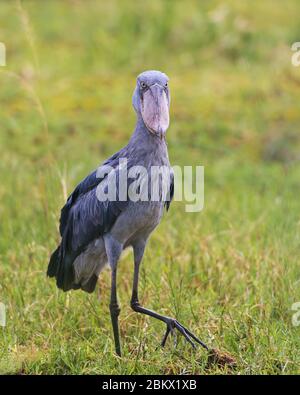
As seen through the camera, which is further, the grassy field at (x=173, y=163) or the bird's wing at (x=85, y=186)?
the grassy field at (x=173, y=163)

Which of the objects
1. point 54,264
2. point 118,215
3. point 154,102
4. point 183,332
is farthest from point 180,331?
point 154,102

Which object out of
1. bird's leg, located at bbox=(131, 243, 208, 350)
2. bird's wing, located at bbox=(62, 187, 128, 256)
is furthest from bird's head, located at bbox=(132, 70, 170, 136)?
bird's leg, located at bbox=(131, 243, 208, 350)

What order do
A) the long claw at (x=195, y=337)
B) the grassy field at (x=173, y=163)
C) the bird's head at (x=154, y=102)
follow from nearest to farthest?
the bird's head at (x=154, y=102), the long claw at (x=195, y=337), the grassy field at (x=173, y=163)

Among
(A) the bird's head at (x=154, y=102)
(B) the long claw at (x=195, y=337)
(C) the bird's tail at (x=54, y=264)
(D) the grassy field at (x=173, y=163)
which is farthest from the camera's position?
(C) the bird's tail at (x=54, y=264)

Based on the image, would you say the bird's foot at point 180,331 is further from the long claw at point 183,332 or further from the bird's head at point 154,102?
the bird's head at point 154,102

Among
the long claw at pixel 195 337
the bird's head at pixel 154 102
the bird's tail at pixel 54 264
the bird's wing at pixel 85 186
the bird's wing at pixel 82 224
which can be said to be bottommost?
the long claw at pixel 195 337

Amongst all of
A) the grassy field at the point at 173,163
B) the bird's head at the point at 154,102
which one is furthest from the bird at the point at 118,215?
the grassy field at the point at 173,163

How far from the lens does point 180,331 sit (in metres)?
4.46

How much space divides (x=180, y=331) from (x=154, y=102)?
1.09 m

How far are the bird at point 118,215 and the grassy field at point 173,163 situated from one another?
205 millimetres

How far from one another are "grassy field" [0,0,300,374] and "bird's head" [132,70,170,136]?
93 centimetres

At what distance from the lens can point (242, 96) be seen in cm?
912

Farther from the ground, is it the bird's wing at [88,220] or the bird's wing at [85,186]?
the bird's wing at [85,186]

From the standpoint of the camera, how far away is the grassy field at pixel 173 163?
4.60 m
